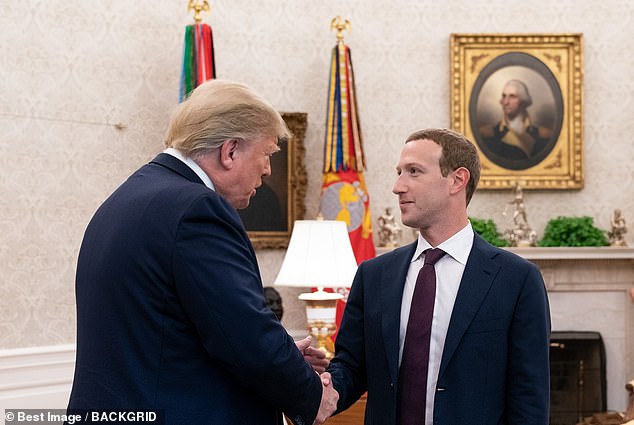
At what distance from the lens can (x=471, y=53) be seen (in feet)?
24.3

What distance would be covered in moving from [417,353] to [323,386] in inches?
12.5

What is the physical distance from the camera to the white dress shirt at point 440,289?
262 centimetres

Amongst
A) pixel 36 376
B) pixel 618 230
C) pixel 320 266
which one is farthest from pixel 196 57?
pixel 618 230

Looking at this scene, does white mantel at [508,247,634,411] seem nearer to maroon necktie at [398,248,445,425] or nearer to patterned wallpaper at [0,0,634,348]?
patterned wallpaper at [0,0,634,348]

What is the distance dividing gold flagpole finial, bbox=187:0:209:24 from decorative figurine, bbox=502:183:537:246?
2.97m

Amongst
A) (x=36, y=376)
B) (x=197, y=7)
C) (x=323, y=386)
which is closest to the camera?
(x=323, y=386)

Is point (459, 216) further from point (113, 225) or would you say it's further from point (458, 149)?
point (113, 225)

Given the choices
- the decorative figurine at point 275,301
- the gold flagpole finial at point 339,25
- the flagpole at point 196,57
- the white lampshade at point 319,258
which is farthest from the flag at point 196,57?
the white lampshade at point 319,258

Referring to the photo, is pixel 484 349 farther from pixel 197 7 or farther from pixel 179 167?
pixel 197 7

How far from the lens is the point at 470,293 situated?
8.69 ft

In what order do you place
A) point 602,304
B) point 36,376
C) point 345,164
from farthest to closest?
point 602,304, point 345,164, point 36,376

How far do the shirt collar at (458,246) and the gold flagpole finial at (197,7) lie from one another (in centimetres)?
423

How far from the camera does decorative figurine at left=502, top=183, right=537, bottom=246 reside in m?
7.17

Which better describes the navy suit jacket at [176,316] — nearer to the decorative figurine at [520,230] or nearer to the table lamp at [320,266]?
the table lamp at [320,266]
